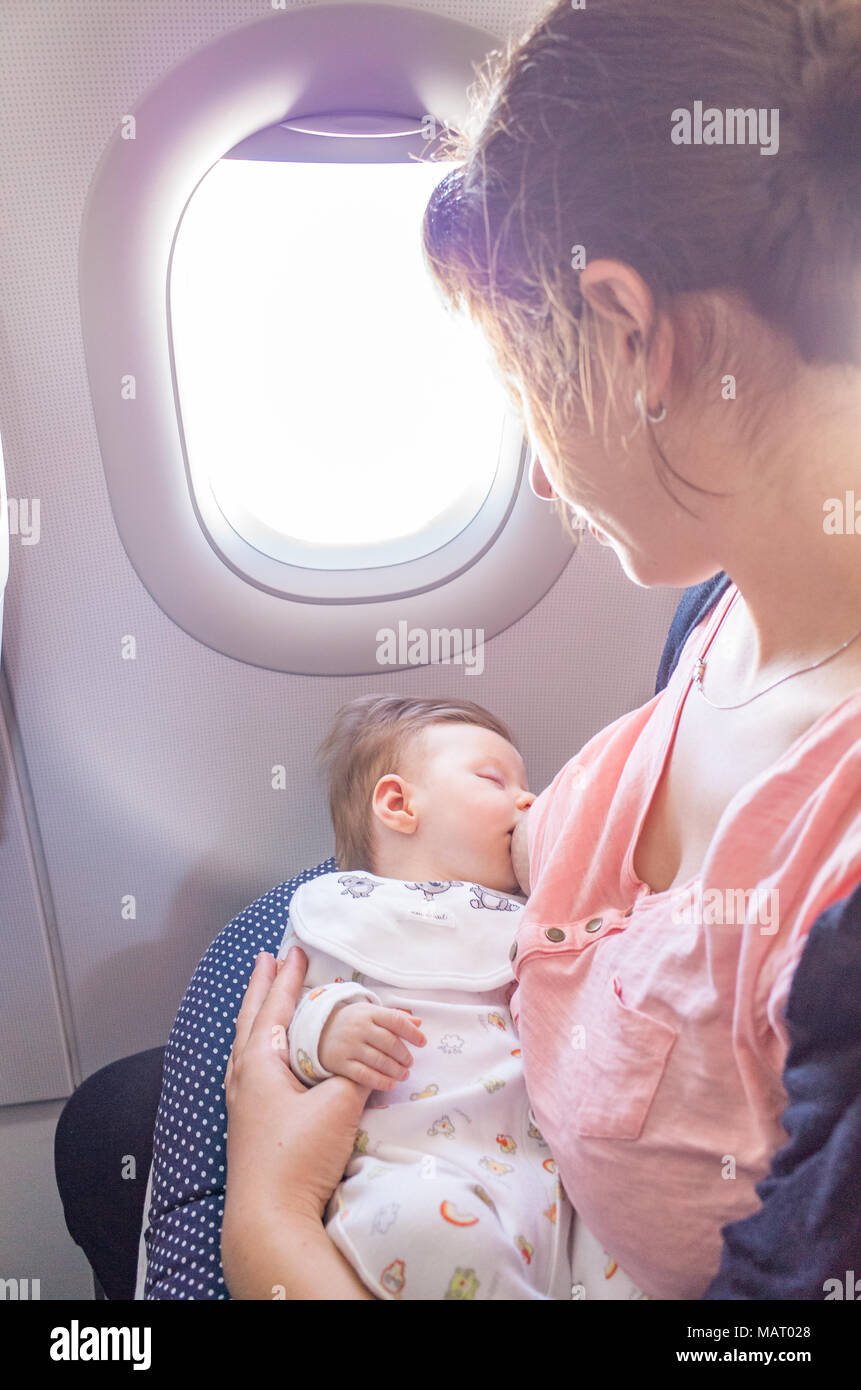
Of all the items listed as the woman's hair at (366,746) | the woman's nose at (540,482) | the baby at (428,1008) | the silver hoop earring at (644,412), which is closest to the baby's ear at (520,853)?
the baby at (428,1008)

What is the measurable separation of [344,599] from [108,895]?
0.62m

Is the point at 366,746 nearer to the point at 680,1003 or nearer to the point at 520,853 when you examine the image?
the point at 520,853

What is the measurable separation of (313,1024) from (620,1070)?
39 centimetres

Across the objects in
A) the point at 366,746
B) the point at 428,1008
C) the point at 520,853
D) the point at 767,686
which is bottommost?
the point at 428,1008

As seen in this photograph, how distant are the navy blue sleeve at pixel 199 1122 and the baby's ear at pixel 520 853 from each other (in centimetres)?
35

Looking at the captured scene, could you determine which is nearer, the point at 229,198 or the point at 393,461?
the point at 229,198

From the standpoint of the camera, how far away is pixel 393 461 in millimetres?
1722

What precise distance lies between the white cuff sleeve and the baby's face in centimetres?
30

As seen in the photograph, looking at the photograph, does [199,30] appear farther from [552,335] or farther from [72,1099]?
[72,1099]

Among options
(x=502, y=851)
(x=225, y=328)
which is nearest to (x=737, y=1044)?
(x=502, y=851)

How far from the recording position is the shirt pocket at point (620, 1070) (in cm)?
84

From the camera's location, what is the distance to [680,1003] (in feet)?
2.75

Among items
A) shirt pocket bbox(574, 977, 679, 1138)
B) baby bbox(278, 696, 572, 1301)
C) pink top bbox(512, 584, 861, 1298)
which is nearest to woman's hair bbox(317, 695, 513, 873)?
baby bbox(278, 696, 572, 1301)

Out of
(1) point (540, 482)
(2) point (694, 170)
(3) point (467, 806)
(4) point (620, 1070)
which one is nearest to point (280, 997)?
(3) point (467, 806)
